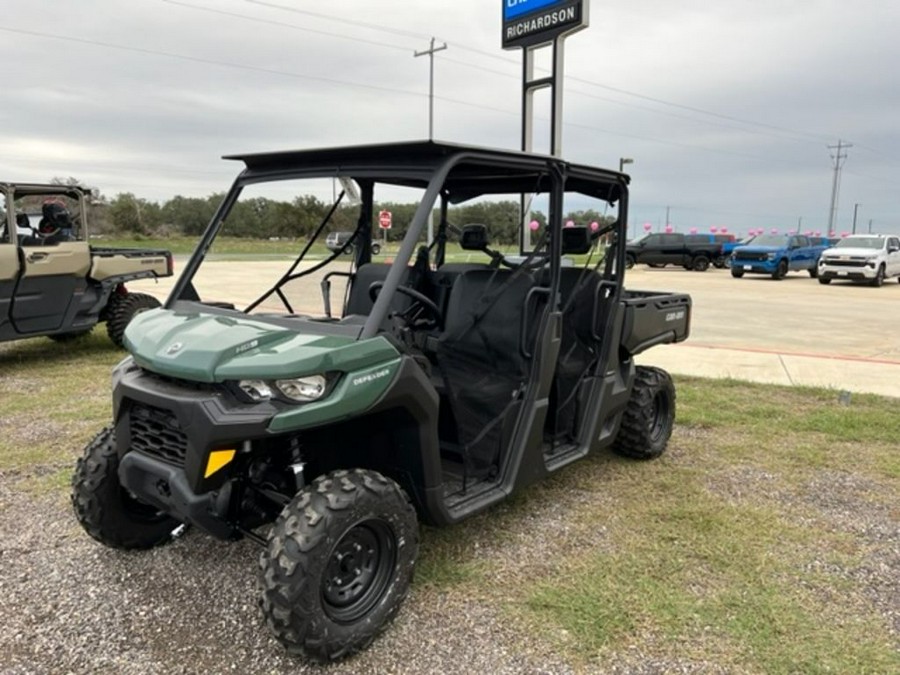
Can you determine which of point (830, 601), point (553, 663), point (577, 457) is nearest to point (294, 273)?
point (577, 457)

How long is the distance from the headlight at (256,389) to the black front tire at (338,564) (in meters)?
0.38

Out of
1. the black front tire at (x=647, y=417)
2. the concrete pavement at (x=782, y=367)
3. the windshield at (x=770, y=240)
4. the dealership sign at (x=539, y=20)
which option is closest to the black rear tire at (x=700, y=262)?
the windshield at (x=770, y=240)

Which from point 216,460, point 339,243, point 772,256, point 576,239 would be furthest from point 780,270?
point 216,460

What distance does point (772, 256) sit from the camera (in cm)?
2295

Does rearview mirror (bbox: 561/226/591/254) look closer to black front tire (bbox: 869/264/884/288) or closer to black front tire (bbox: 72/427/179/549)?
black front tire (bbox: 72/427/179/549)

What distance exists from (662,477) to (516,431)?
1594 millimetres

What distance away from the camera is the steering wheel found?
9.86 ft

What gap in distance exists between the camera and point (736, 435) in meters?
5.45

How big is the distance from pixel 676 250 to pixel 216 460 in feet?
90.5

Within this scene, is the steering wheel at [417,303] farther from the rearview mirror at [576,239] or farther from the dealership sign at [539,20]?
the dealership sign at [539,20]

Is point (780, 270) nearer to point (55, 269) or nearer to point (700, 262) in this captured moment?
point (700, 262)

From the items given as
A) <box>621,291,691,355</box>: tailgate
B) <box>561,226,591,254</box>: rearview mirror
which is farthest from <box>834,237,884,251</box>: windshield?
<box>561,226,591,254</box>: rearview mirror

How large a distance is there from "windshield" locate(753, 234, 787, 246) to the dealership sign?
1754 cm

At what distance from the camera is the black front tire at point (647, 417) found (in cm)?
468
